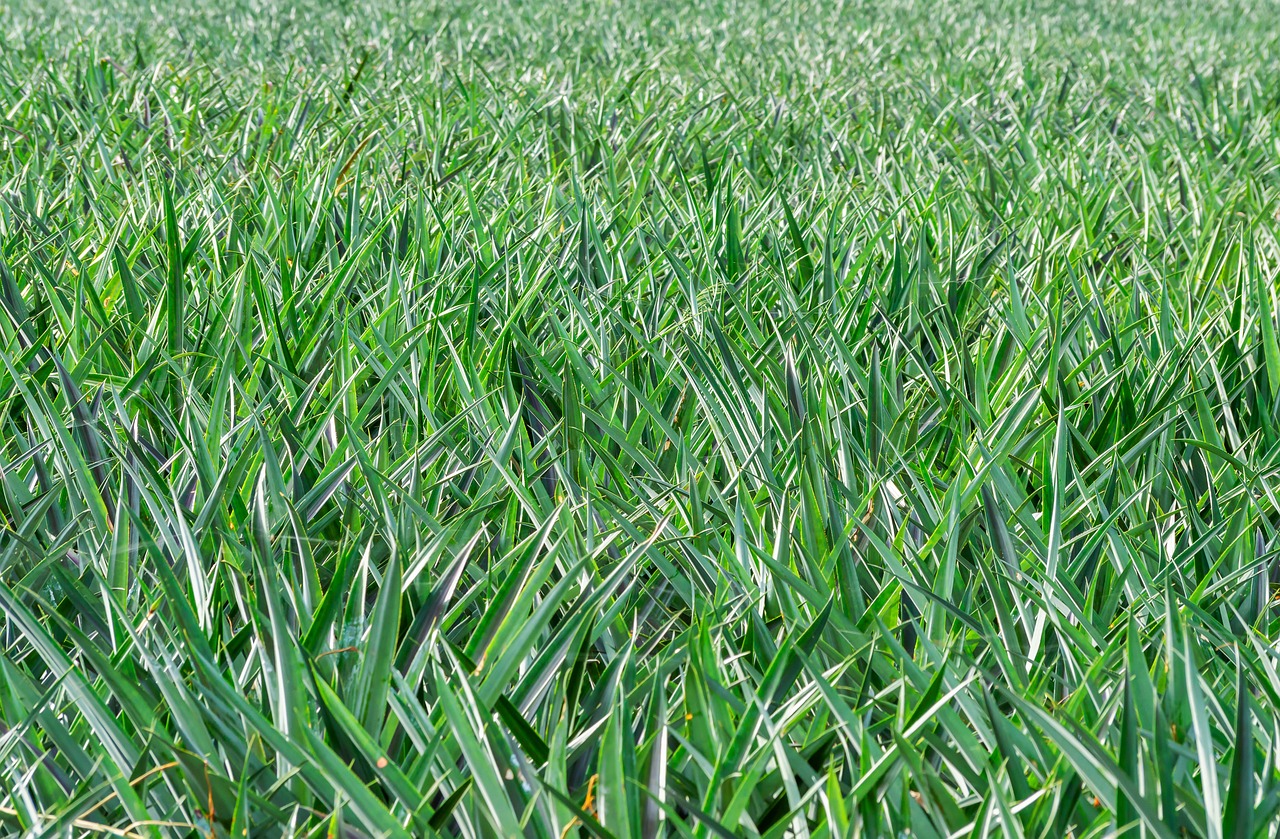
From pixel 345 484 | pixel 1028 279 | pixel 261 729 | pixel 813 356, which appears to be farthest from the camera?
pixel 1028 279

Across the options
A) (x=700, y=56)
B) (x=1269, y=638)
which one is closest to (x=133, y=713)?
(x=1269, y=638)

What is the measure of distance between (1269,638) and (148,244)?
122 centimetres

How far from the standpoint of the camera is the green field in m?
0.58

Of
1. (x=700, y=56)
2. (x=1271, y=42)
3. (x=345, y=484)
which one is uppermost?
(x=345, y=484)

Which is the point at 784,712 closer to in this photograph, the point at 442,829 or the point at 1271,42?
the point at 442,829

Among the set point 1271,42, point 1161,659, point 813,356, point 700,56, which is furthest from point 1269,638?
point 1271,42

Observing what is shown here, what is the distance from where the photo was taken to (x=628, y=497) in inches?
35.4

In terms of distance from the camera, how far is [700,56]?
345 cm

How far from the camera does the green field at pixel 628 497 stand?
581 millimetres

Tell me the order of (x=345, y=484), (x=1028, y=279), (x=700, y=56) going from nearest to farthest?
(x=345, y=484)
(x=1028, y=279)
(x=700, y=56)

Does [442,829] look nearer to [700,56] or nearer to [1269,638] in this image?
[1269,638]

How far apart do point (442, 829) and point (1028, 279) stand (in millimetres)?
1017

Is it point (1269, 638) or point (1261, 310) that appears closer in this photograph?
point (1269, 638)

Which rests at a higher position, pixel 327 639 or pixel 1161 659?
pixel 327 639
